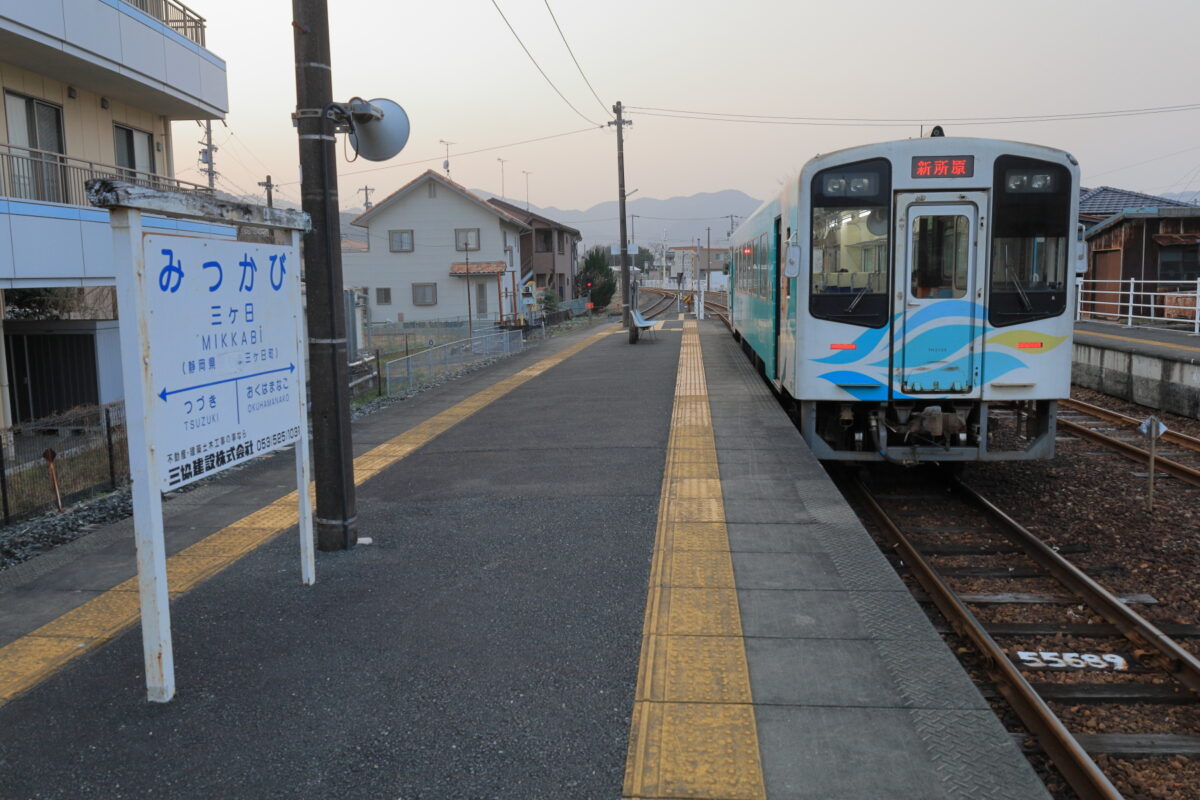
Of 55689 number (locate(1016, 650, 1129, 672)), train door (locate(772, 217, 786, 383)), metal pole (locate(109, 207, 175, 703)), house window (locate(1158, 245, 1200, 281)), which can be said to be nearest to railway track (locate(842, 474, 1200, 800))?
55689 number (locate(1016, 650, 1129, 672))

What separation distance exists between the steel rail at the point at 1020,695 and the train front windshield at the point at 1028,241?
8.87 ft

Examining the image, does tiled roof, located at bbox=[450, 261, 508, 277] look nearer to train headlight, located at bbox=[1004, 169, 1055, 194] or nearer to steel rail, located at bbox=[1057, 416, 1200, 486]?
steel rail, located at bbox=[1057, 416, 1200, 486]

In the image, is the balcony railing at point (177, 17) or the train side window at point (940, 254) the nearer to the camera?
the train side window at point (940, 254)

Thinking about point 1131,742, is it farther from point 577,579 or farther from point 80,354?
point 80,354

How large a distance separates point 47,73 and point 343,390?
11.9 meters

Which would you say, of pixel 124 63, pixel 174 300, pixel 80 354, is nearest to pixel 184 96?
pixel 124 63

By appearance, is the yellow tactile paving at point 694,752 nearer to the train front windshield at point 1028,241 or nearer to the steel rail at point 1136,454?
the train front windshield at point 1028,241

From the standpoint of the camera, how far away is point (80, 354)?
16000 millimetres

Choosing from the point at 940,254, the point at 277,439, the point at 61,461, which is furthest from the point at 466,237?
the point at 277,439

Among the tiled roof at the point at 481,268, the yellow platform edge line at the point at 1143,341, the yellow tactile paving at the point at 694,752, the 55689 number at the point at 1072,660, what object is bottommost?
the 55689 number at the point at 1072,660

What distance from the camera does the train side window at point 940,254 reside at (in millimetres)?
8695

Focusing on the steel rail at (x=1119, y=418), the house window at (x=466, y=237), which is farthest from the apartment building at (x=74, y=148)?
the house window at (x=466, y=237)

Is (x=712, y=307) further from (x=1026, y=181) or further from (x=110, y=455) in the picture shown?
(x=110, y=455)

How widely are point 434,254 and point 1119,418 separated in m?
38.1
